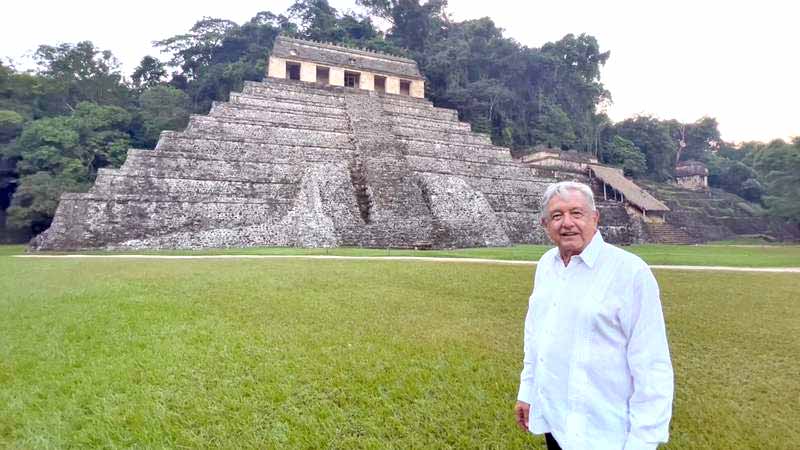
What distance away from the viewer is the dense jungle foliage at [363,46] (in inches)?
969

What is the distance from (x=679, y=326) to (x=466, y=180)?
1621cm

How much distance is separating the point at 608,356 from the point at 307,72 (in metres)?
29.5

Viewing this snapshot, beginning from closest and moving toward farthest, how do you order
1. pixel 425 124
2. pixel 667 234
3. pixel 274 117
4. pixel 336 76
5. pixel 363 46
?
pixel 274 117 < pixel 667 234 < pixel 425 124 < pixel 336 76 < pixel 363 46

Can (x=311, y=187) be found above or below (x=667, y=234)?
above

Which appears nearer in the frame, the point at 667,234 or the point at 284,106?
the point at 284,106

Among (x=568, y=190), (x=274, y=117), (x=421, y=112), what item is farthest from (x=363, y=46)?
(x=568, y=190)

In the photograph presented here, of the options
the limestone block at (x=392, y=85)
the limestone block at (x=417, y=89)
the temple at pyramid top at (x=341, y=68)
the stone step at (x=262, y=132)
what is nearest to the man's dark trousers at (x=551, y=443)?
the stone step at (x=262, y=132)

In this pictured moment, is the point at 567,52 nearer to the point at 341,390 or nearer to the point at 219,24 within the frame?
the point at 219,24

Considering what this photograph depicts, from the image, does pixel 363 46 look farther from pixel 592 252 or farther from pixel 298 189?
pixel 592 252

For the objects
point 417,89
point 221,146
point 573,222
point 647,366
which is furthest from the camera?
point 417,89

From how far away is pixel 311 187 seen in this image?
1844cm

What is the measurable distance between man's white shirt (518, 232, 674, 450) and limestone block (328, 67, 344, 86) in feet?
97.1

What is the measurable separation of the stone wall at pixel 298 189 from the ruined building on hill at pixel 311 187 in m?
0.05

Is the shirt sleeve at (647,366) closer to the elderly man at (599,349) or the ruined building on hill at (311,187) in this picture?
the elderly man at (599,349)
